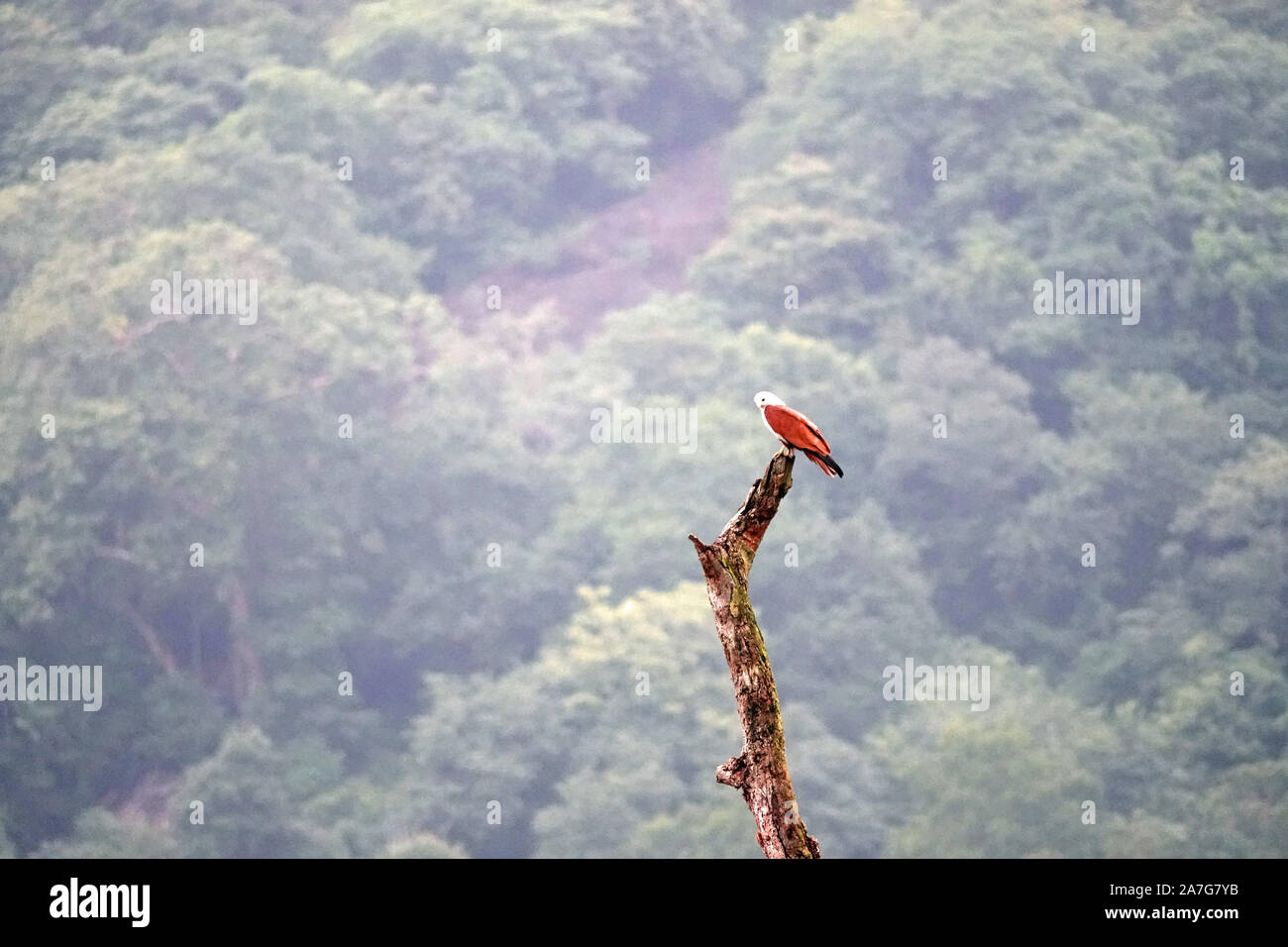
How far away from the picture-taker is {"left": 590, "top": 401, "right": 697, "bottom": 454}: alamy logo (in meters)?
43.8

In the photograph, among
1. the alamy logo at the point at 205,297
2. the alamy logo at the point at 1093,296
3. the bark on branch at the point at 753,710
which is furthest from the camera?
the alamy logo at the point at 1093,296

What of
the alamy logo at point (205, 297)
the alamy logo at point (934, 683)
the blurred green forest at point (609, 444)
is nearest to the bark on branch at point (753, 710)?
the blurred green forest at point (609, 444)

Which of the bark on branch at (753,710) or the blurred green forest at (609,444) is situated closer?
the bark on branch at (753,710)

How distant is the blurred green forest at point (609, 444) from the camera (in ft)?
124

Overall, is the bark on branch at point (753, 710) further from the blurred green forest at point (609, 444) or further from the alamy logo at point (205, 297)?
the alamy logo at point (205, 297)

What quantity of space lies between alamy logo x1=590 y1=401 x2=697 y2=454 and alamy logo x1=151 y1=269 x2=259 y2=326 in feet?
28.3

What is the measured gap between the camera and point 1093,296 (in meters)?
50.1

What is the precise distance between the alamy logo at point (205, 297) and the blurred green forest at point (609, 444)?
0.27 metres

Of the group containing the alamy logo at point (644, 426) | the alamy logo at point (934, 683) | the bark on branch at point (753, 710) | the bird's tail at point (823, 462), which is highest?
the alamy logo at point (644, 426)

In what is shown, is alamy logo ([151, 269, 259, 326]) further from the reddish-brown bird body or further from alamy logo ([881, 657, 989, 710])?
the reddish-brown bird body

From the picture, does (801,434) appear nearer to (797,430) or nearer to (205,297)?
(797,430)

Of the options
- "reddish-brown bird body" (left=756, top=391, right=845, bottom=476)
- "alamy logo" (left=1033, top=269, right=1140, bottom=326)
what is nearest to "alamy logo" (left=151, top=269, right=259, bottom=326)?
"alamy logo" (left=1033, top=269, right=1140, bottom=326)

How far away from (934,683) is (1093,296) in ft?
44.8
